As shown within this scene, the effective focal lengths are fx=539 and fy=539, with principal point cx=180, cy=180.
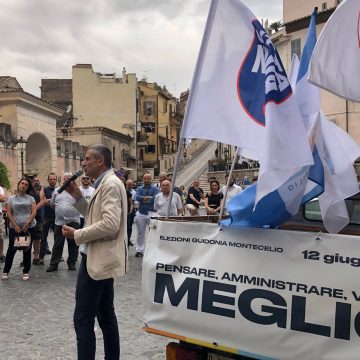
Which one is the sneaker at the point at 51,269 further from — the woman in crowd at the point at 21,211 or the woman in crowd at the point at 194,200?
the woman in crowd at the point at 194,200

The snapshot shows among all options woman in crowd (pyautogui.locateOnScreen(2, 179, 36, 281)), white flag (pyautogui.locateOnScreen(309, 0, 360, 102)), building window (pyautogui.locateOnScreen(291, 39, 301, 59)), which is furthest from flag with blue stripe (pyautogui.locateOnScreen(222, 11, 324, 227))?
building window (pyautogui.locateOnScreen(291, 39, 301, 59))

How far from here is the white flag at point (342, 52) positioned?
3.01 meters

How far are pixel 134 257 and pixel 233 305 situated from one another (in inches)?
322

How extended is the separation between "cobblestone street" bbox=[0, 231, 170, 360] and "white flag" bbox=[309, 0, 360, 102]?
3009mm

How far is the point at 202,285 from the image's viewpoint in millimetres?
3174

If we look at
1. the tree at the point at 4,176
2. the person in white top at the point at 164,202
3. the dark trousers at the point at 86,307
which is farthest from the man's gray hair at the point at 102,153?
the tree at the point at 4,176

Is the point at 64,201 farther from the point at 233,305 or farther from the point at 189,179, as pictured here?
the point at 189,179

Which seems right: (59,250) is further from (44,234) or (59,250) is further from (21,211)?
(44,234)

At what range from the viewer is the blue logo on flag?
3.09m

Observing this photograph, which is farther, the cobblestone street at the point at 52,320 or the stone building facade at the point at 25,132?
the stone building facade at the point at 25,132

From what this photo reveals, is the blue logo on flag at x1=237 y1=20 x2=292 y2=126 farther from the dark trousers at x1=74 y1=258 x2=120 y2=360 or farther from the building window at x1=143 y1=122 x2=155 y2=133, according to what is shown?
the building window at x1=143 y1=122 x2=155 y2=133

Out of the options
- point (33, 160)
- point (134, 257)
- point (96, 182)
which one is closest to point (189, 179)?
point (33, 160)

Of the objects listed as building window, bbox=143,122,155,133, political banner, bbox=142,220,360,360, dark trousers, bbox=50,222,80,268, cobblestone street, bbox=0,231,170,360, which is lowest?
cobblestone street, bbox=0,231,170,360

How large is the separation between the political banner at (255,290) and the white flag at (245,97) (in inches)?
13.4
